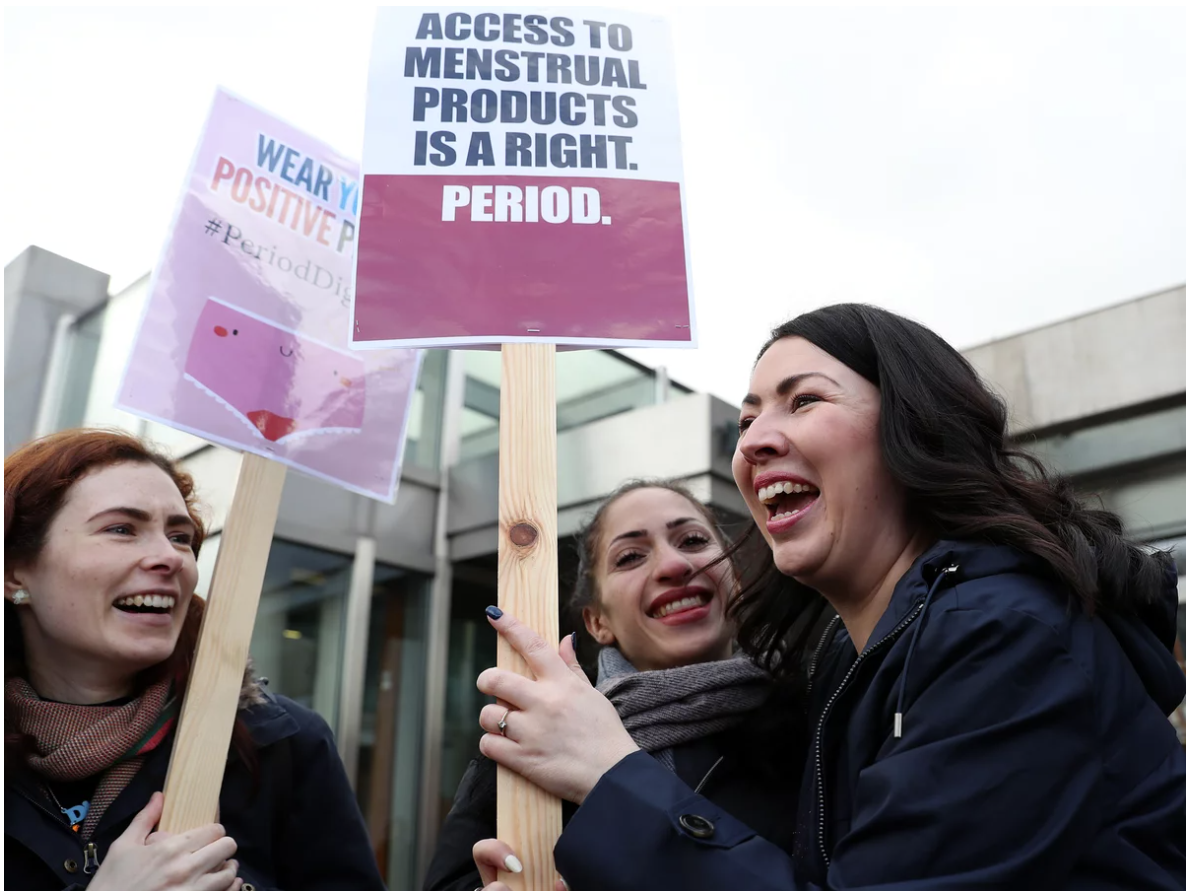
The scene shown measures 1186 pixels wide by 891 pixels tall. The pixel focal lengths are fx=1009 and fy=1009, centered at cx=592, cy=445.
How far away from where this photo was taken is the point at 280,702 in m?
2.20

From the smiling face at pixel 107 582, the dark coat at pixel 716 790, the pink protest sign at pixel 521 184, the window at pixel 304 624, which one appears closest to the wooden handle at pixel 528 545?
the pink protest sign at pixel 521 184

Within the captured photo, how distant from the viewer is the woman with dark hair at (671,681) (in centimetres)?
174

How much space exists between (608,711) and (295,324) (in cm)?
127

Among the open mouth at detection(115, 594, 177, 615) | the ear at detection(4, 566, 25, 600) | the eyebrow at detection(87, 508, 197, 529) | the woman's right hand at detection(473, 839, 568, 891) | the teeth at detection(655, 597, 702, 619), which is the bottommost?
the woman's right hand at detection(473, 839, 568, 891)

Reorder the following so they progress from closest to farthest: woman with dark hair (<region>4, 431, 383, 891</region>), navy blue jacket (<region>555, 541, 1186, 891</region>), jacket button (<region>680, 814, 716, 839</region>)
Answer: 1. navy blue jacket (<region>555, 541, 1186, 891</region>)
2. jacket button (<region>680, 814, 716, 839</region>)
3. woman with dark hair (<region>4, 431, 383, 891</region>)

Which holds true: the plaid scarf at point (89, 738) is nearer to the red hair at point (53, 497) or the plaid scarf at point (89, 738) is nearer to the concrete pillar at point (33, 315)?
the red hair at point (53, 497)

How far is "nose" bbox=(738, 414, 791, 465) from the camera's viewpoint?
1540 millimetres

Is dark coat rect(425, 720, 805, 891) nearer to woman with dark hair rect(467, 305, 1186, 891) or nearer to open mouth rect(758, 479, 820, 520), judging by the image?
woman with dark hair rect(467, 305, 1186, 891)

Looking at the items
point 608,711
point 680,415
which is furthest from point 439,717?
point 608,711

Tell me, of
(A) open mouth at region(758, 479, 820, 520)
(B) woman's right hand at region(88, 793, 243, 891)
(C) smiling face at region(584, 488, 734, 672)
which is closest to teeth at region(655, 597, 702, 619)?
(C) smiling face at region(584, 488, 734, 672)

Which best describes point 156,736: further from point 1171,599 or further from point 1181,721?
point 1181,721

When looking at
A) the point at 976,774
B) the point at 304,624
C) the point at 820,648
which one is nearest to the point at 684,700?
the point at 820,648

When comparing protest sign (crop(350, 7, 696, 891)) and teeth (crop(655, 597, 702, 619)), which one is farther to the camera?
teeth (crop(655, 597, 702, 619))

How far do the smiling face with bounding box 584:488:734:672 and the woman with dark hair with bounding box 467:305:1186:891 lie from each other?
487 millimetres
